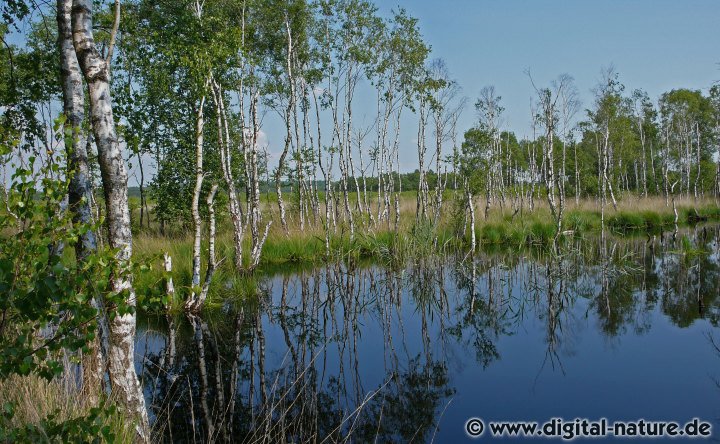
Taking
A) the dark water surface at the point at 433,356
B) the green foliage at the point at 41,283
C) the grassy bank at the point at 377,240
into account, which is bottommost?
the dark water surface at the point at 433,356

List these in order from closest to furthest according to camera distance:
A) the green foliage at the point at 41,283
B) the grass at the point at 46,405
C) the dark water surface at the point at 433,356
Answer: the green foliage at the point at 41,283 < the grass at the point at 46,405 < the dark water surface at the point at 433,356

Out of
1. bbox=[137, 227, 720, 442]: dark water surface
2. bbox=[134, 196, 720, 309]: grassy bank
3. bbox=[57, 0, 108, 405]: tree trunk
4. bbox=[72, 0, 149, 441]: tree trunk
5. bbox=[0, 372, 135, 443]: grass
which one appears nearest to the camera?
bbox=[0, 372, 135, 443]: grass

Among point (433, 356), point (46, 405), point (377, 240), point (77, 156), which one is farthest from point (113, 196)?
point (377, 240)

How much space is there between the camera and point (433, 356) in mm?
7254

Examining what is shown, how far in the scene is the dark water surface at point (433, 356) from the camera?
17.5 ft

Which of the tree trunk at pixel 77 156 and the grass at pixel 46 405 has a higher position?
the tree trunk at pixel 77 156

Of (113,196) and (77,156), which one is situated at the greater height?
(77,156)

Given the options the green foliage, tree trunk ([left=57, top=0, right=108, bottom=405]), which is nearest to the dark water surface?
tree trunk ([left=57, top=0, right=108, bottom=405])

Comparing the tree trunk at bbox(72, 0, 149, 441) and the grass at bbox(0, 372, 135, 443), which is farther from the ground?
the tree trunk at bbox(72, 0, 149, 441)

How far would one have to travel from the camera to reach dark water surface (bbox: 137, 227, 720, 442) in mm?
5324

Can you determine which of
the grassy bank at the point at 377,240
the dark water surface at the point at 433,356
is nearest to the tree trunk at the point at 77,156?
the dark water surface at the point at 433,356

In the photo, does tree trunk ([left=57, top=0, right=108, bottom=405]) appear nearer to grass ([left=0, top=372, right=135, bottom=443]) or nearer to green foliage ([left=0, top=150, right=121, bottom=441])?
grass ([left=0, top=372, right=135, bottom=443])

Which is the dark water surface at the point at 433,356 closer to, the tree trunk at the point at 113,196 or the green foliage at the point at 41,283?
the tree trunk at the point at 113,196

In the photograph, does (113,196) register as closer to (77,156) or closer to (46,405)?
(77,156)
